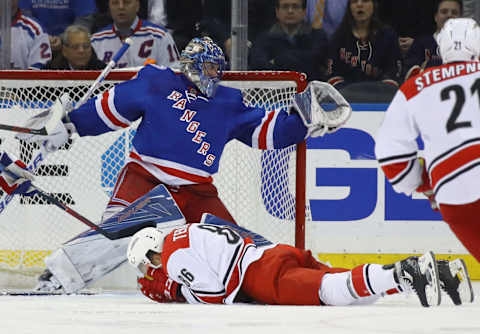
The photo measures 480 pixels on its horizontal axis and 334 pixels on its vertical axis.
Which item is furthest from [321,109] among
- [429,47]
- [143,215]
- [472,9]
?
[472,9]

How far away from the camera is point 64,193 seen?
206 inches

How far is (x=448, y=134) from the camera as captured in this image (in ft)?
11.0

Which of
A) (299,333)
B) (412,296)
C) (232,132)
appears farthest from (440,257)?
(299,333)

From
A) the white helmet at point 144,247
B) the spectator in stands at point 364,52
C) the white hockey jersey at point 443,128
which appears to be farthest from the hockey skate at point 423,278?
the spectator in stands at point 364,52

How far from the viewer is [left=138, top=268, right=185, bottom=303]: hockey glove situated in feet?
13.5

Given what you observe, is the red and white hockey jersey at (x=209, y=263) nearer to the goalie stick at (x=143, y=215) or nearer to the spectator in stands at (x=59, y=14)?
the goalie stick at (x=143, y=215)

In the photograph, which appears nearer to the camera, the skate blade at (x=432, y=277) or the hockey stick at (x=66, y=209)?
the skate blade at (x=432, y=277)

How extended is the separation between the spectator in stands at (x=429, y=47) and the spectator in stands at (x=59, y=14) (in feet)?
5.53

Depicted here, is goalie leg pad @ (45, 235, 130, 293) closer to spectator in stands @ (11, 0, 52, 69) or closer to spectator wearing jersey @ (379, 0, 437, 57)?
spectator in stands @ (11, 0, 52, 69)

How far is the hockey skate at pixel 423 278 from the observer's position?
3680 millimetres

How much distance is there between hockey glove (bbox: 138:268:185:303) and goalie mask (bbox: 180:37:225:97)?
1.02m

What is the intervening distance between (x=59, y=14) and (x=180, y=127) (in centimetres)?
135

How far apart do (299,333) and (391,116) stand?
928mm

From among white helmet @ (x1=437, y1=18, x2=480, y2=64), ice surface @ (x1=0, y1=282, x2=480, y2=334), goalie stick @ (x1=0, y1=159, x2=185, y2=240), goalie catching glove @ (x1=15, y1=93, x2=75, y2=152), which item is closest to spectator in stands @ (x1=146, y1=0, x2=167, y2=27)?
goalie catching glove @ (x1=15, y1=93, x2=75, y2=152)
